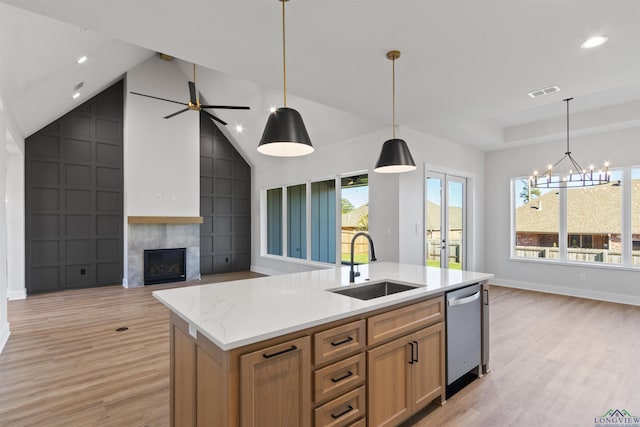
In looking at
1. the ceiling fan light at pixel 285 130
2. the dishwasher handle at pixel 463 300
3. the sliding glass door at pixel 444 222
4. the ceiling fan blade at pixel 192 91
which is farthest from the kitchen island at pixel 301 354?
the ceiling fan blade at pixel 192 91

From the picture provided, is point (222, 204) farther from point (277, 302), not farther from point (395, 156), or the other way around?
point (277, 302)

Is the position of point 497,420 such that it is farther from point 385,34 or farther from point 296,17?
point 296,17

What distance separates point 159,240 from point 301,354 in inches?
252

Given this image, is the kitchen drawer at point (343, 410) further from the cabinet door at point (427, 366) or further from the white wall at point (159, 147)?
the white wall at point (159, 147)

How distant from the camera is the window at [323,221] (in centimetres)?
623

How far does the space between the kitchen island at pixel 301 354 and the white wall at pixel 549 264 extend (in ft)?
15.1

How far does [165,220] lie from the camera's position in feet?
22.5

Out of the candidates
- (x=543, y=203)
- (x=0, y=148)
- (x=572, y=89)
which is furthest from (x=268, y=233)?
(x=572, y=89)

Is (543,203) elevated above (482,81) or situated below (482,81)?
below

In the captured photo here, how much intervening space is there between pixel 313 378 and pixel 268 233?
667 cm

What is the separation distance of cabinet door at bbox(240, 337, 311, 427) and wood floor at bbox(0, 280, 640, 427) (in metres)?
1.12

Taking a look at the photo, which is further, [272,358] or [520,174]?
A: [520,174]

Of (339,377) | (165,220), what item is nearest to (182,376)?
(339,377)

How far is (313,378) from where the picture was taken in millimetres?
1572
